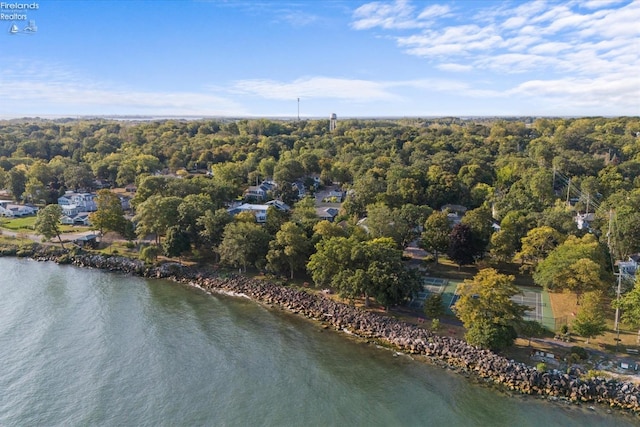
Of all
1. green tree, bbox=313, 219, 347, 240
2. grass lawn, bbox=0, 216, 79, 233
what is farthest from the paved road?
green tree, bbox=313, 219, 347, 240

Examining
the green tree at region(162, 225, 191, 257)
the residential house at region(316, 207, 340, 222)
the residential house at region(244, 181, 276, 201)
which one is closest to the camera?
the green tree at region(162, 225, 191, 257)

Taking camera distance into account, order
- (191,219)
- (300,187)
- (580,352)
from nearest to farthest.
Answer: (580,352) < (191,219) < (300,187)

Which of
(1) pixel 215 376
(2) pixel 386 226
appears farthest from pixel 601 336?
(1) pixel 215 376

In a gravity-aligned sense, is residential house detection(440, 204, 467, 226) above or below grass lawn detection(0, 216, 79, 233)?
above

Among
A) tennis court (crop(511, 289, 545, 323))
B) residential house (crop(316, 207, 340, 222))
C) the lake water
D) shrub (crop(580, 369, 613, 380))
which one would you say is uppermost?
residential house (crop(316, 207, 340, 222))

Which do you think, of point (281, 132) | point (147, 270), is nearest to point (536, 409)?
point (147, 270)

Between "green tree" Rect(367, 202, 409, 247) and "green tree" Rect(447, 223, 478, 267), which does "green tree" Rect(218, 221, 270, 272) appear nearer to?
"green tree" Rect(367, 202, 409, 247)

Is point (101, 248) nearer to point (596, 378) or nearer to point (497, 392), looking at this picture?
point (497, 392)

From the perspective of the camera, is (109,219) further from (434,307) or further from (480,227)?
(480,227)
